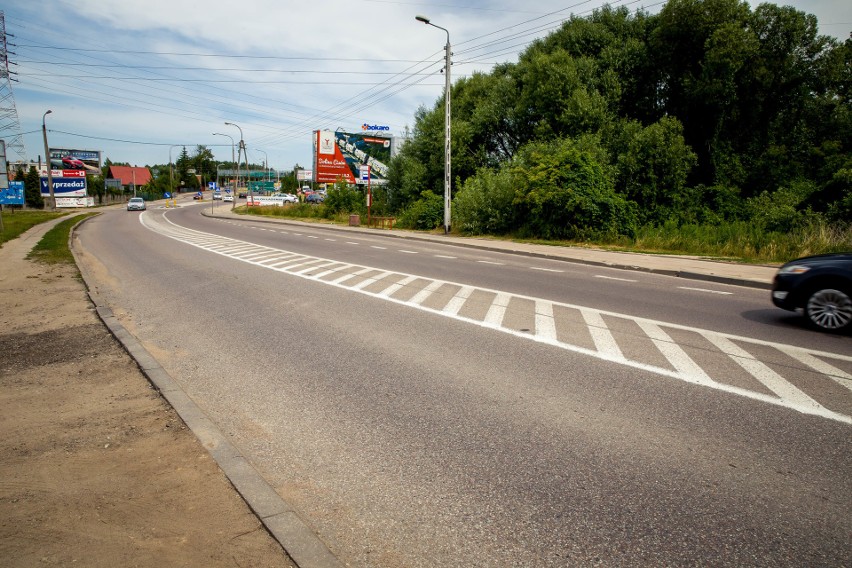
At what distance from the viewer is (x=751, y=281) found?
1188cm

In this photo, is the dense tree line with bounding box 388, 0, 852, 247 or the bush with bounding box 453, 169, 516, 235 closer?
the dense tree line with bounding box 388, 0, 852, 247

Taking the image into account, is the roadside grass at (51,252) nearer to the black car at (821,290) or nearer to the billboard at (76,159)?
the black car at (821,290)

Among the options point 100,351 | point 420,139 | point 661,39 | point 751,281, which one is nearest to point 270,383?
point 100,351

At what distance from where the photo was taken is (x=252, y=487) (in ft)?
11.1

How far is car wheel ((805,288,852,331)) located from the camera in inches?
284

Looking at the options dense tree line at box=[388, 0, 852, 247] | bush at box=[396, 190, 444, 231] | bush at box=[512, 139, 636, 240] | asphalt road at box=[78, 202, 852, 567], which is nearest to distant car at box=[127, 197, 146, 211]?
dense tree line at box=[388, 0, 852, 247]

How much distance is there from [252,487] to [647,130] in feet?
92.2

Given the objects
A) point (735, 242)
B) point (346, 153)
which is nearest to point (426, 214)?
point (735, 242)

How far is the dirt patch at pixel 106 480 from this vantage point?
276 cm

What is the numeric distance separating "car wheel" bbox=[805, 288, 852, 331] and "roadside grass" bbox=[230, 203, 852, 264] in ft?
27.4

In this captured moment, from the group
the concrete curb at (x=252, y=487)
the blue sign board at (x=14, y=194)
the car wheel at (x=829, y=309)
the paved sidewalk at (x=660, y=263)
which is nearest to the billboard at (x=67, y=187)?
the blue sign board at (x=14, y=194)

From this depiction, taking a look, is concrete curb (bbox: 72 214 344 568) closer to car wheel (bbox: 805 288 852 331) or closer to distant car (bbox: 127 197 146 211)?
car wheel (bbox: 805 288 852 331)

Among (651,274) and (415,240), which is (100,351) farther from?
(415,240)

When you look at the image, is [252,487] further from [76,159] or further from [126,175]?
[126,175]
